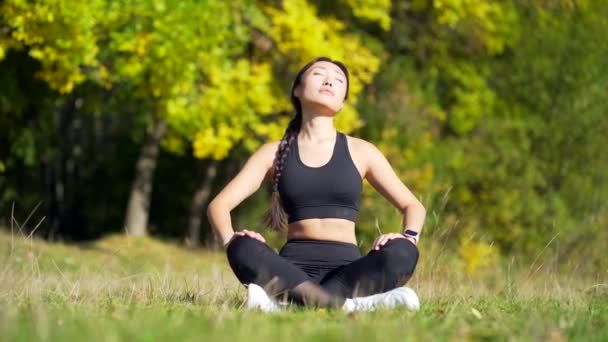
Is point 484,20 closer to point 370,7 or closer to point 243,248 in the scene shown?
point 370,7

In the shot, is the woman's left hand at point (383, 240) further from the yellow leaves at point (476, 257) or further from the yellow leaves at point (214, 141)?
the yellow leaves at point (476, 257)

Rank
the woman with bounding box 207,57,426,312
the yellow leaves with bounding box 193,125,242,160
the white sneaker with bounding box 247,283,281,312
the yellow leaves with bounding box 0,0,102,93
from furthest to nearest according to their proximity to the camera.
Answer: the yellow leaves with bounding box 193,125,242,160, the yellow leaves with bounding box 0,0,102,93, the woman with bounding box 207,57,426,312, the white sneaker with bounding box 247,283,281,312

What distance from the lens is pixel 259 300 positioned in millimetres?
4320

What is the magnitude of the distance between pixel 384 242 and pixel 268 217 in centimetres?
80

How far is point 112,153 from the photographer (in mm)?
20188

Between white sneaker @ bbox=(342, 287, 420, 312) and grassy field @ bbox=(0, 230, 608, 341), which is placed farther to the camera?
white sneaker @ bbox=(342, 287, 420, 312)

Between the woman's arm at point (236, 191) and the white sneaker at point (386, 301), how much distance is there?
755mm

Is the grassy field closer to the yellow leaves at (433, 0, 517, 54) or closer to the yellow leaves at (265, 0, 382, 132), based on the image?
the yellow leaves at (265, 0, 382, 132)

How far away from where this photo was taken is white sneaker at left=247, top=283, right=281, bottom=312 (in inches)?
169

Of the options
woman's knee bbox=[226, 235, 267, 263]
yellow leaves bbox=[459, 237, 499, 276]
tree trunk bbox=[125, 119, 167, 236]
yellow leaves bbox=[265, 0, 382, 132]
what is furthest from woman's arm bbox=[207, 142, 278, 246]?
tree trunk bbox=[125, 119, 167, 236]

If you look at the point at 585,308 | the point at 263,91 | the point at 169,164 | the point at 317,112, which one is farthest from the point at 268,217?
the point at 169,164

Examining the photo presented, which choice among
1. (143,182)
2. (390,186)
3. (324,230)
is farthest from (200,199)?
(324,230)

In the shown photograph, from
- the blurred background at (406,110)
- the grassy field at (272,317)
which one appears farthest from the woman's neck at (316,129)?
the blurred background at (406,110)

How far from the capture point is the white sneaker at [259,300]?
428cm
